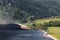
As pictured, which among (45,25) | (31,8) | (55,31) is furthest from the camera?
(31,8)

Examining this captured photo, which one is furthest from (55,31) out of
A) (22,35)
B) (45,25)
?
(22,35)

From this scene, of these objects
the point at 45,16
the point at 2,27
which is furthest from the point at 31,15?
the point at 2,27

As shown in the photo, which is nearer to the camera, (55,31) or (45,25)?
(55,31)

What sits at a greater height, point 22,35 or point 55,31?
point 22,35

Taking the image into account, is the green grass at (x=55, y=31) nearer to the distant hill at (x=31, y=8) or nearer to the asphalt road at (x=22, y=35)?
the asphalt road at (x=22, y=35)

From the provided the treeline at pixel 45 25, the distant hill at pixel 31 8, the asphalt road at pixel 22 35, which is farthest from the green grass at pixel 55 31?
the distant hill at pixel 31 8

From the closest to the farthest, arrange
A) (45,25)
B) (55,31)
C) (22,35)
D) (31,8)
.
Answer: (55,31) → (45,25) → (31,8) → (22,35)

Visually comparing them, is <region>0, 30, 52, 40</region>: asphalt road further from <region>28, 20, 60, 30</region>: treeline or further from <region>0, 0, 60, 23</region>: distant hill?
<region>0, 0, 60, 23</region>: distant hill

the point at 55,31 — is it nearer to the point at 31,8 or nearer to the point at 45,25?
the point at 45,25

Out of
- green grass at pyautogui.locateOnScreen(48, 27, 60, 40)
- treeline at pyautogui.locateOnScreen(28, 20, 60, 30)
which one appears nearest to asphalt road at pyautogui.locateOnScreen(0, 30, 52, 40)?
treeline at pyautogui.locateOnScreen(28, 20, 60, 30)
